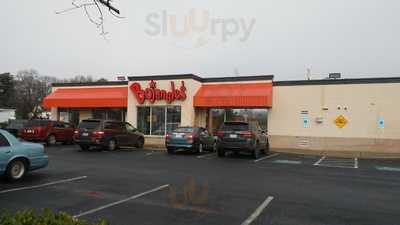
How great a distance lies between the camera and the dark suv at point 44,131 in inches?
930

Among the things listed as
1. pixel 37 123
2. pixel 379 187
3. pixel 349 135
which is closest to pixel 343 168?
pixel 379 187

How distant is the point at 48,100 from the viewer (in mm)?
30609

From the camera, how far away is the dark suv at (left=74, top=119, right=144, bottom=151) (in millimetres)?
20609

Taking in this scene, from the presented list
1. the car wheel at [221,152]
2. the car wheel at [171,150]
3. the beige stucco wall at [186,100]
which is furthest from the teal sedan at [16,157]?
the beige stucco wall at [186,100]

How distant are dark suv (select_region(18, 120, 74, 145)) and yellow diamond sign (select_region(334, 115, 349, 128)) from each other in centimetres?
1812

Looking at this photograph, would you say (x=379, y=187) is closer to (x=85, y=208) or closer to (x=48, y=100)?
(x=85, y=208)

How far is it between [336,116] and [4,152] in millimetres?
20126

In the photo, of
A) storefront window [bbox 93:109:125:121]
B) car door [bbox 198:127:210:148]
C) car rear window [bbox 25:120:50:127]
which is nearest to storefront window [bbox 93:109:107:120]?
storefront window [bbox 93:109:125:121]

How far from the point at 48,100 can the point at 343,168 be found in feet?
78.5

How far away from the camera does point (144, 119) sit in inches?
1105

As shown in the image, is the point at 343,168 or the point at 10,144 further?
the point at 343,168

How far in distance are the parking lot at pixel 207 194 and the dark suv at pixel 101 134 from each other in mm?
6415

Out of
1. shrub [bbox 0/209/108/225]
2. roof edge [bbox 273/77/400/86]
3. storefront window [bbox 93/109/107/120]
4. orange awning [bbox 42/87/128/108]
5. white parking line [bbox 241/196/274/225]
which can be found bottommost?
white parking line [bbox 241/196/274/225]

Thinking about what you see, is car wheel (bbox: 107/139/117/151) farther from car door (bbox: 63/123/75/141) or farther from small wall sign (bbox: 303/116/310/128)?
small wall sign (bbox: 303/116/310/128)
